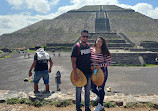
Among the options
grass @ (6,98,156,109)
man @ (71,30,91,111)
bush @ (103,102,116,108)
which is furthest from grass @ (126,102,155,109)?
man @ (71,30,91,111)

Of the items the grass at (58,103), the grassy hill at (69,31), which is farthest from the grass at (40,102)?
the grassy hill at (69,31)

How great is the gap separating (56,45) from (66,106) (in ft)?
→ 96.2

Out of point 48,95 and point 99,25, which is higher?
point 99,25

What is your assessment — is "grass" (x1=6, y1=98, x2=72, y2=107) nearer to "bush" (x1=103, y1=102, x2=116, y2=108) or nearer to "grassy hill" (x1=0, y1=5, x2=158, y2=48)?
"bush" (x1=103, y1=102, x2=116, y2=108)

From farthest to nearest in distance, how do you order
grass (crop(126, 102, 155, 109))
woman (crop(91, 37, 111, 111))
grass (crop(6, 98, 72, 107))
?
grass (crop(6, 98, 72, 107)), grass (crop(126, 102, 155, 109)), woman (crop(91, 37, 111, 111))

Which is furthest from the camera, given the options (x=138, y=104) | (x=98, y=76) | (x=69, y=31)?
(x=69, y=31)

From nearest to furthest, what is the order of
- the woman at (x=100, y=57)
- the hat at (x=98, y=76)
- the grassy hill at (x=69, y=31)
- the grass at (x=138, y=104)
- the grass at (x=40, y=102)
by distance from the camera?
the hat at (x=98, y=76)
the woman at (x=100, y=57)
the grass at (x=138, y=104)
the grass at (x=40, y=102)
the grassy hill at (x=69, y=31)

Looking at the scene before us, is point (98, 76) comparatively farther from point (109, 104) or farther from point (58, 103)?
point (58, 103)

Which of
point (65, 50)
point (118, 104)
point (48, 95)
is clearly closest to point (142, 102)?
point (118, 104)

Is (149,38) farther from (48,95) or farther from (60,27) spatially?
(48,95)

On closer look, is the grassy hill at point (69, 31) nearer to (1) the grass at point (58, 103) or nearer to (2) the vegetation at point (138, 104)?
(1) the grass at point (58, 103)

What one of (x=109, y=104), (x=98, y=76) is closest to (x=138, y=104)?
(x=109, y=104)

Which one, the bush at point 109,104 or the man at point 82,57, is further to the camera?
the bush at point 109,104

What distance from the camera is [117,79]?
1175 cm
